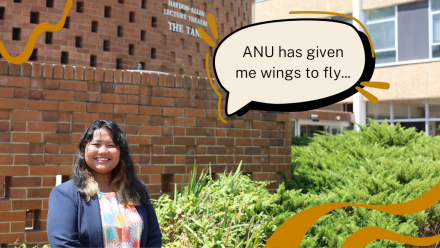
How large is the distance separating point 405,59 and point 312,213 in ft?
50.6

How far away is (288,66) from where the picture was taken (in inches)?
209

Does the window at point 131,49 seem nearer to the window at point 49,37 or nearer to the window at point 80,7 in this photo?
the window at point 80,7

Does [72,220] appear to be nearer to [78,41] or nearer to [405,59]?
[78,41]

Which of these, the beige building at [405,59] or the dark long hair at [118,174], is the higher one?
the beige building at [405,59]

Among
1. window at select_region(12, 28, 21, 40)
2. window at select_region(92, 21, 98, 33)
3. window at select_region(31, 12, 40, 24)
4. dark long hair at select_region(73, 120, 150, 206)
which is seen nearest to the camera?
dark long hair at select_region(73, 120, 150, 206)

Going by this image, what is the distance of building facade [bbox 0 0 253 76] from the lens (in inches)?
280

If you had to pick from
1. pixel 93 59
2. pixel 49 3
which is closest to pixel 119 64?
pixel 93 59

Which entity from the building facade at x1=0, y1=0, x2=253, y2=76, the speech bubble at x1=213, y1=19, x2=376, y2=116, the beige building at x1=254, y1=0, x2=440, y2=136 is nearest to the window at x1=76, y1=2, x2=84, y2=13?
the building facade at x1=0, y1=0, x2=253, y2=76

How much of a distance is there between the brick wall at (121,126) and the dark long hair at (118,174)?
1.89m

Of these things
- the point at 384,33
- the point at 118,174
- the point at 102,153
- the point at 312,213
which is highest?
the point at 384,33

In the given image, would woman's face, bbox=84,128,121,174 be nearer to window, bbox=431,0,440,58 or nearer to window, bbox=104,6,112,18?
window, bbox=104,6,112,18

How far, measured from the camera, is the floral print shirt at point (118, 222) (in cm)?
226

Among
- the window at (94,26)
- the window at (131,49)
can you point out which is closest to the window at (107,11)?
the window at (94,26)

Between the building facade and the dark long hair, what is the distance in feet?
17.7
